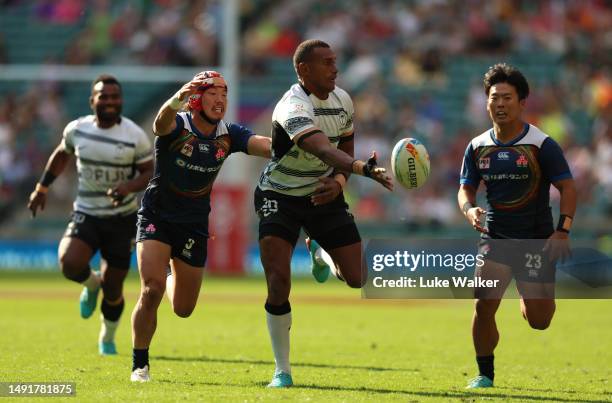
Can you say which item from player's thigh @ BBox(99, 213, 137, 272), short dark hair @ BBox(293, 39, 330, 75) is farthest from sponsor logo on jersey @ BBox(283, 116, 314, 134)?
player's thigh @ BBox(99, 213, 137, 272)

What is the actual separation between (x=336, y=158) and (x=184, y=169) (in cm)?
156

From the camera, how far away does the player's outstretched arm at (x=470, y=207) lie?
948 cm

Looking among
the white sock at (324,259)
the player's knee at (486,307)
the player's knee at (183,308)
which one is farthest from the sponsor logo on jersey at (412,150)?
the player's knee at (183,308)

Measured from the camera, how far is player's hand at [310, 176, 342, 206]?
9.67m

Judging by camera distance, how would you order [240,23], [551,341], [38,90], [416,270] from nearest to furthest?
[416,270] → [551,341] → [38,90] → [240,23]

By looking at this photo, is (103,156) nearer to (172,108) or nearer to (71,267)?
(71,267)

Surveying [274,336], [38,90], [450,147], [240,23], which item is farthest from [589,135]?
[274,336]

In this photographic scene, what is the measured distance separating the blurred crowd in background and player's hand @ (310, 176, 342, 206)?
52.2 ft

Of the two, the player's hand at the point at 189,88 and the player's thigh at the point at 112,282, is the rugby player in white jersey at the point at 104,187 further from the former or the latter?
the player's hand at the point at 189,88

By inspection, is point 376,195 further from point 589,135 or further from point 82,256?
point 82,256

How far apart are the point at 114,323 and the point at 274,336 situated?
322cm

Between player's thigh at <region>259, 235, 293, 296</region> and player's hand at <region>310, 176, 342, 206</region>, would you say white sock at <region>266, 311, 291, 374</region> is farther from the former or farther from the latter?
player's hand at <region>310, 176, 342, 206</region>

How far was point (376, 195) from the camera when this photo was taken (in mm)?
26625

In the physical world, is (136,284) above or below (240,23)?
below
